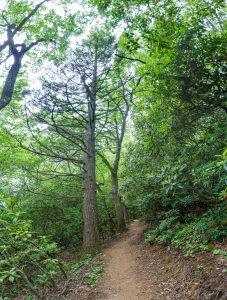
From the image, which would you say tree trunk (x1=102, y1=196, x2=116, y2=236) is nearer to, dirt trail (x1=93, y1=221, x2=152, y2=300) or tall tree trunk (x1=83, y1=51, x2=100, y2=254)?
A: tall tree trunk (x1=83, y1=51, x2=100, y2=254)

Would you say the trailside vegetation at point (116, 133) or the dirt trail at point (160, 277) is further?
the trailside vegetation at point (116, 133)

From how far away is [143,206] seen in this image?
29.5 ft

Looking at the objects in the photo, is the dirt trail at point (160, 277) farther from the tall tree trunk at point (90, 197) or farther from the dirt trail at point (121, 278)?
the tall tree trunk at point (90, 197)

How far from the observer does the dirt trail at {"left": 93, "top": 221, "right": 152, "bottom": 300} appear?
4.56 metres

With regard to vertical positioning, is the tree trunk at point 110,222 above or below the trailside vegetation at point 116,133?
below

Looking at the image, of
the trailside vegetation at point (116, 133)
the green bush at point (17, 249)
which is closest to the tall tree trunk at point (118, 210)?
the trailside vegetation at point (116, 133)

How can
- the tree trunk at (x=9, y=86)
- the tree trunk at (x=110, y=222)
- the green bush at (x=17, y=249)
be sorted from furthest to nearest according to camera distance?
the tree trunk at (x=110, y=222) < the tree trunk at (x=9, y=86) < the green bush at (x=17, y=249)

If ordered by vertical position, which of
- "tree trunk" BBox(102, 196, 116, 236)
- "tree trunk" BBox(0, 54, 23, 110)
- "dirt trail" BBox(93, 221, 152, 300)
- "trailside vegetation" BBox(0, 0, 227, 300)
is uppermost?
"tree trunk" BBox(0, 54, 23, 110)

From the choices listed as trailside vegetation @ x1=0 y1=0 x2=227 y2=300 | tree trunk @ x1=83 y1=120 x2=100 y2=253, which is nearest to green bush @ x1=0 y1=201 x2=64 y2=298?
trailside vegetation @ x1=0 y1=0 x2=227 y2=300

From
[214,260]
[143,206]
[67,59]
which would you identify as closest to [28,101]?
[67,59]

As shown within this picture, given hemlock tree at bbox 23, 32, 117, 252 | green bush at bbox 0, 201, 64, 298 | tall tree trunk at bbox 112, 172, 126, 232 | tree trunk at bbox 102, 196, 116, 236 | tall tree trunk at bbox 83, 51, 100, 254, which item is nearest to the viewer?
green bush at bbox 0, 201, 64, 298

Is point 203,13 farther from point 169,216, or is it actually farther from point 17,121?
point 17,121

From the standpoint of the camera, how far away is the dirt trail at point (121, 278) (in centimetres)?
456

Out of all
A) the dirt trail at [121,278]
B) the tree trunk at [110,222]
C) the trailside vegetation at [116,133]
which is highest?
the trailside vegetation at [116,133]
